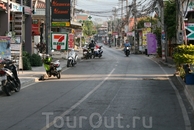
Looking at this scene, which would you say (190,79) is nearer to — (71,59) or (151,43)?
(71,59)

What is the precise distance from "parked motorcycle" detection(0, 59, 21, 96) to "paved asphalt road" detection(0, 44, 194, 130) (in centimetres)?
28

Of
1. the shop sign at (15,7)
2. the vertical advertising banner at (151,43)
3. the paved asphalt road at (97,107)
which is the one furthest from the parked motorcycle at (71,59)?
the vertical advertising banner at (151,43)

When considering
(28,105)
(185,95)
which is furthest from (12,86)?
(185,95)

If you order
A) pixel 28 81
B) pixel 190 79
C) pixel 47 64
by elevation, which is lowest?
pixel 28 81

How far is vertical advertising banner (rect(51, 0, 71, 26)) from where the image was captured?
93.6 ft

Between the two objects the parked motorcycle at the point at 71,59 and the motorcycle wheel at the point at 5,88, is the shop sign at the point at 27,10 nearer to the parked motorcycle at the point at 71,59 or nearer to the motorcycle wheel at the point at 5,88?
the parked motorcycle at the point at 71,59

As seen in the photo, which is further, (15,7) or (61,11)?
(61,11)

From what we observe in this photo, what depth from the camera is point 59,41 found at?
27766 mm

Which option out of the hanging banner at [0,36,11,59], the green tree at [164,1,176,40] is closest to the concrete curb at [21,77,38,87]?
the hanging banner at [0,36,11,59]

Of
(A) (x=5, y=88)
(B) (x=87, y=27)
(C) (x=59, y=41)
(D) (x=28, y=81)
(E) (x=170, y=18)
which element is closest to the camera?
(A) (x=5, y=88)

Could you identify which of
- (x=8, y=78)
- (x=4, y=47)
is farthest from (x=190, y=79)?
(x=4, y=47)

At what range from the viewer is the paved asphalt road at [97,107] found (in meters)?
8.96

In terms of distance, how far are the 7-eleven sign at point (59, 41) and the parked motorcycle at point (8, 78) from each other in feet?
42.9

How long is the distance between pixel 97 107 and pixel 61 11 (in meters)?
18.3
